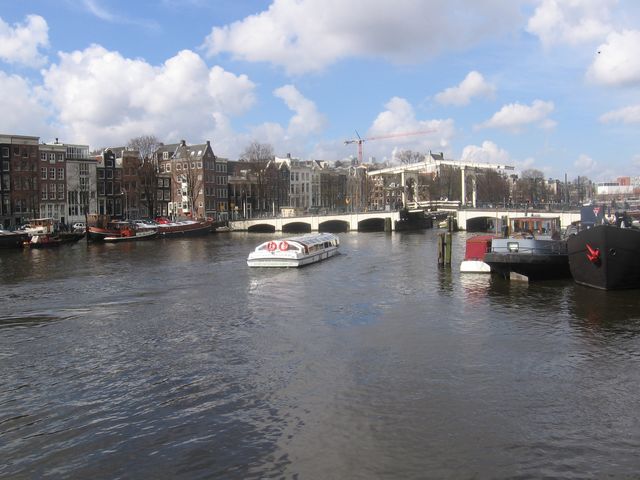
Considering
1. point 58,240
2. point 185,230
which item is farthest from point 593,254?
point 185,230

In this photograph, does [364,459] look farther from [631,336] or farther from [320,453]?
[631,336]

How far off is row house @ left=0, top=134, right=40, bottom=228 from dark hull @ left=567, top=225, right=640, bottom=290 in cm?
7426

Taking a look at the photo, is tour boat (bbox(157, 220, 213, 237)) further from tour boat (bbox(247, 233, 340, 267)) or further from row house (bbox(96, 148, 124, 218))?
tour boat (bbox(247, 233, 340, 267))

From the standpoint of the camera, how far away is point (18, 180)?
274ft

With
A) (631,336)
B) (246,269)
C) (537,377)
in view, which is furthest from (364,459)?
(246,269)

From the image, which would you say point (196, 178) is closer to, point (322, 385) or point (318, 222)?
point (318, 222)

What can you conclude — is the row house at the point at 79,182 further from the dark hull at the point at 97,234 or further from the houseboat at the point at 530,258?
the houseboat at the point at 530,258

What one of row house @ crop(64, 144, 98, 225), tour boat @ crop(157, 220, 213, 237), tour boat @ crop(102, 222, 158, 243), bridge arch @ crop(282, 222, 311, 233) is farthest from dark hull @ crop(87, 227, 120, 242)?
bridge arch @ crop(282, 222, 311, 233)

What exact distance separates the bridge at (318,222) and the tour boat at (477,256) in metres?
57.5

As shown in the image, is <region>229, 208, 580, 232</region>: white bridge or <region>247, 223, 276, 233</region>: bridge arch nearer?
<region>229, 208, 580, 232</region>: white bridge

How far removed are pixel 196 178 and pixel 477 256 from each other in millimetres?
82139

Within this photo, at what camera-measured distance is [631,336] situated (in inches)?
777

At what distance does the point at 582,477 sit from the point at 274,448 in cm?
531

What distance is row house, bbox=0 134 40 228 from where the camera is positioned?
270 ft
